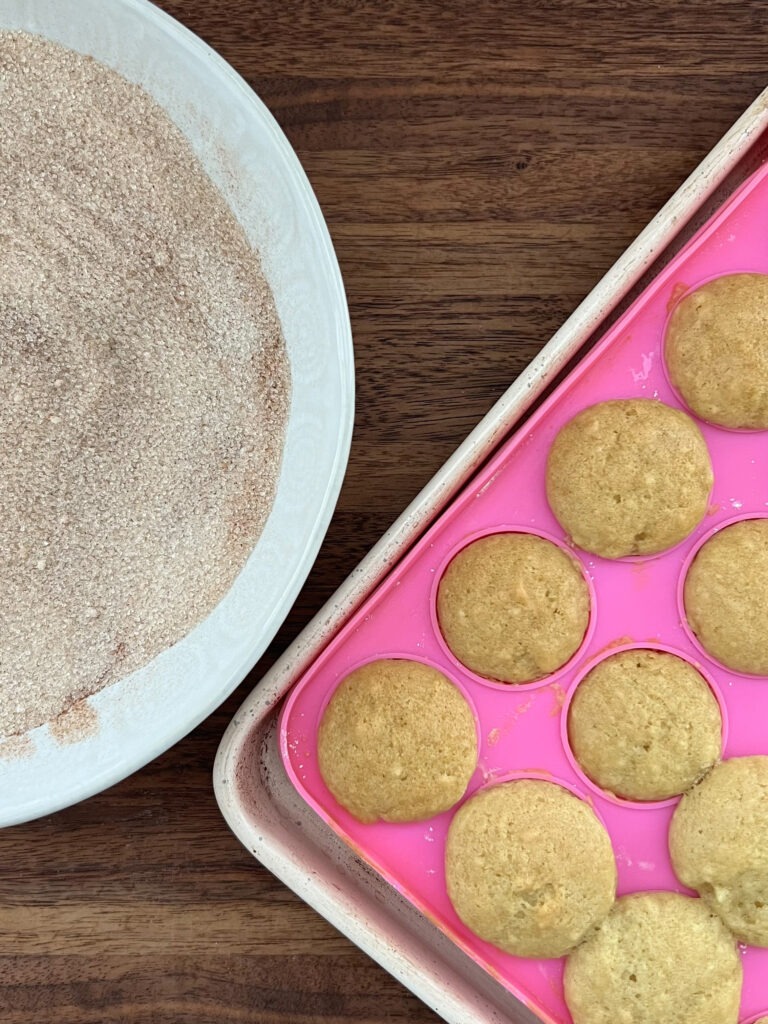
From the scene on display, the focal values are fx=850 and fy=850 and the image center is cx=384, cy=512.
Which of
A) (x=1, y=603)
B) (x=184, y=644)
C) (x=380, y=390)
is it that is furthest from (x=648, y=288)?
(x=1, y=603)

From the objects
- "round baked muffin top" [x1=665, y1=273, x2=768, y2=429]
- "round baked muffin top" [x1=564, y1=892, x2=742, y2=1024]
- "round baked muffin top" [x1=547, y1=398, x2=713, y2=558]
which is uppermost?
"round baked muffin top" [x1=665, y1=273, x2=768, y2=429]

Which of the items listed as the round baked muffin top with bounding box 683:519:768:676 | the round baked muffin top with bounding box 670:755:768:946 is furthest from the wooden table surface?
the round baked muffin top with bounding box 670:755:768:946

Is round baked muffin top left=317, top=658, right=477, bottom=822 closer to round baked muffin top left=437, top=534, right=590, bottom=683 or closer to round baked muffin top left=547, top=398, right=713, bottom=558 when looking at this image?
round baked muffin top left=437, top=534, right=590, bottom=683

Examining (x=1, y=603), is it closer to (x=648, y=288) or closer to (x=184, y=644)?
(x=184, y=644)

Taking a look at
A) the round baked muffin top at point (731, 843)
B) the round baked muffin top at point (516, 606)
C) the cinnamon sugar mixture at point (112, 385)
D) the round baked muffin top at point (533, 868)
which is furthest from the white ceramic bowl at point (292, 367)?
the round baked muffin top at point (731, 843)

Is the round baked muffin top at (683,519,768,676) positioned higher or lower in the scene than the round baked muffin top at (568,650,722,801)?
higher

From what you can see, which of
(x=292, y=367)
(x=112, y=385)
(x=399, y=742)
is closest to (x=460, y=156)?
(x=292, y=367)
